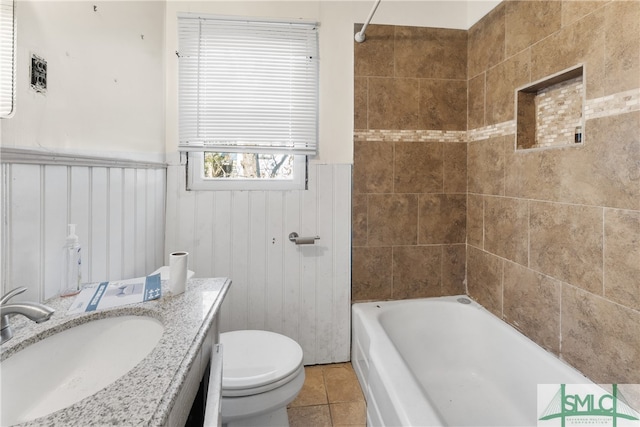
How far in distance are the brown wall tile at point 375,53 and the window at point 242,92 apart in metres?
0.27

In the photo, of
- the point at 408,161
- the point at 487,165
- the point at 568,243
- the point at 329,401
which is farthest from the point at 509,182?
the point at 329,401

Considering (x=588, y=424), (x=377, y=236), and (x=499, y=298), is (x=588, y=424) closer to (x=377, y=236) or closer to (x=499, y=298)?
(x=499, y=298)

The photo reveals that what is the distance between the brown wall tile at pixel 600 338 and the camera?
1.06 m

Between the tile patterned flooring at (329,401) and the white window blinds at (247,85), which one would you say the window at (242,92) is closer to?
the white window blinds at (247,85)

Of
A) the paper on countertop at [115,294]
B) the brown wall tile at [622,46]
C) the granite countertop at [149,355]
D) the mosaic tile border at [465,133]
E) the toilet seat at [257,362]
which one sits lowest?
the toilet seat at [257,362]

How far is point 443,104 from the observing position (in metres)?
1.94

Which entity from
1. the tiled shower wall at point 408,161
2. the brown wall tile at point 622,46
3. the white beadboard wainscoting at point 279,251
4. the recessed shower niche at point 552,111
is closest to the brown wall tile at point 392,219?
the tiled shower wall at point 408,161

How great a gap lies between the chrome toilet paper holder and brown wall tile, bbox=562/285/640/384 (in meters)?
1.23

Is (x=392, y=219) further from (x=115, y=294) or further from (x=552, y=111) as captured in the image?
(x=115, y=294)

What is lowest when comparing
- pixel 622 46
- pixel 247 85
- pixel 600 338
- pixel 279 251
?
pixel 600 338

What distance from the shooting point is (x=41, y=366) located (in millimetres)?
691

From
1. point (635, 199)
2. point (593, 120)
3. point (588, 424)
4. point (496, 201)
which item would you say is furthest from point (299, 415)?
point (593, 120)

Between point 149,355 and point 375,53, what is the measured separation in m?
1.91

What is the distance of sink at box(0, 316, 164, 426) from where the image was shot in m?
0.63
